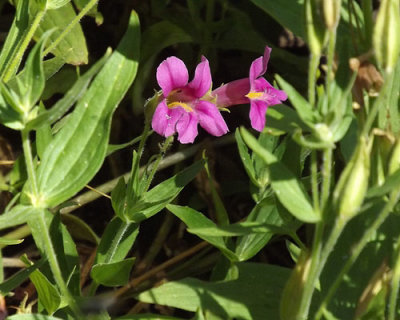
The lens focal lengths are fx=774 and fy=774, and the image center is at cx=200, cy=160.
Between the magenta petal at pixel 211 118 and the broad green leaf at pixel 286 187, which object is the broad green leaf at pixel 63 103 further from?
the magenta petal at pixel 211 118

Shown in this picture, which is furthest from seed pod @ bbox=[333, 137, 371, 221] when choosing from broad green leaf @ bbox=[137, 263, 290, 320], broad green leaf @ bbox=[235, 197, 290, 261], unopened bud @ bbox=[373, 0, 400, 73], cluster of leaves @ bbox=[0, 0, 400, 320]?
broad green leaf @ bbox=[235, 197, 290, 261]

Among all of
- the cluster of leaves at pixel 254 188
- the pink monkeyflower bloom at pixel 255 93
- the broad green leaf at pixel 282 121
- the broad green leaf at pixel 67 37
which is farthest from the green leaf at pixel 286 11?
the broad green leaf at pixel 282 121

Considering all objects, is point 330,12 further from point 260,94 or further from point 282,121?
point 260,94

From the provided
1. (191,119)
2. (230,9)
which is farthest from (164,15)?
(191,119)

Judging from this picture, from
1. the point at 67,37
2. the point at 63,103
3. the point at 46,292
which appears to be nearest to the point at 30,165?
the point at 63,103

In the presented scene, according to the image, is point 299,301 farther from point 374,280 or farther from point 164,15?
point 164,15

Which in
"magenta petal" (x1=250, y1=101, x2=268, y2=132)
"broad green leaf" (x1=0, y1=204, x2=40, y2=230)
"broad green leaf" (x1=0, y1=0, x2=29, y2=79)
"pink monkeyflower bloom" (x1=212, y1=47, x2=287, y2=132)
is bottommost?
"magenta petal" (x1=250, y1=101, x2=268, y2=132)

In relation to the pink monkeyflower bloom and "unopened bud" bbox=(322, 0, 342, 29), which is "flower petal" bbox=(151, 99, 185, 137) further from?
"unopened bud" bbox=(322, 0, 342, 29)
